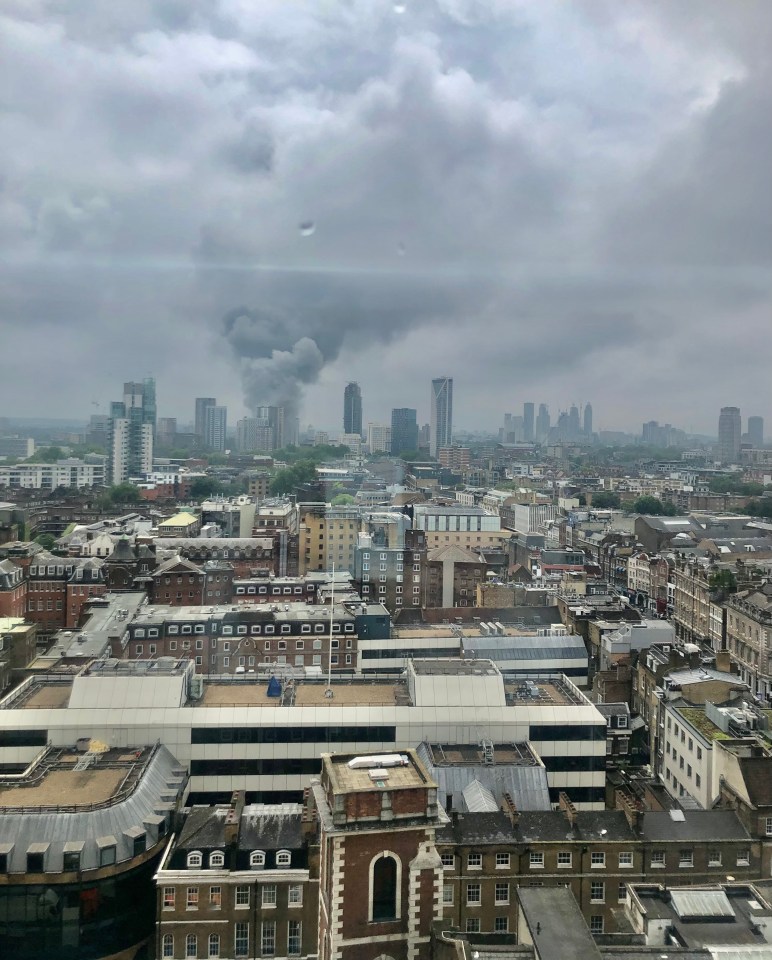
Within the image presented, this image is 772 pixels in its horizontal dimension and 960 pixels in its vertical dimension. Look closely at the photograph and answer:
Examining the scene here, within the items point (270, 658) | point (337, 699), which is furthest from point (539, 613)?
point (337, 699)

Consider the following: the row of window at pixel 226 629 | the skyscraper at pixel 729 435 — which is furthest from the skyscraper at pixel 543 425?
the row of window at pixel 226 629

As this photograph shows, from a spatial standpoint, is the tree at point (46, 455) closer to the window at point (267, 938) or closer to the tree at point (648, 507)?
the tree at point (648, 507)

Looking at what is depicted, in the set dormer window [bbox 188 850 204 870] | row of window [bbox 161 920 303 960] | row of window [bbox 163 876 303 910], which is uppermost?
dormer window [bbox 188 850 204 870]

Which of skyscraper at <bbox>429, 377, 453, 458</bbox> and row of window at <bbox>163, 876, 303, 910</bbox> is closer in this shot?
row of window at <bbox>163, 876, 303, 910</bbox>

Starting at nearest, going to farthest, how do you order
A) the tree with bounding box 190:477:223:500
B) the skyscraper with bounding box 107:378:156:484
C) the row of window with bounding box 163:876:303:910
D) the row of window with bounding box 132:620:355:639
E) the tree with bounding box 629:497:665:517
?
the row of window with bounding box 163:876:303:910
the row of window with bounding box 132:620:355:639
the tree with bounding box 629:497:665:517
the tree with bounding box 190:477:223:500
the skyscraper with bounding box 107:378:156:484

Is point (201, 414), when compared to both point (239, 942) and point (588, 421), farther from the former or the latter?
point (239, 942)

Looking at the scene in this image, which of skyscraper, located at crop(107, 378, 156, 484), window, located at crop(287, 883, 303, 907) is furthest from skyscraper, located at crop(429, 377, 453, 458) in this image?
window, located at crop(287, 883, 303, 907)

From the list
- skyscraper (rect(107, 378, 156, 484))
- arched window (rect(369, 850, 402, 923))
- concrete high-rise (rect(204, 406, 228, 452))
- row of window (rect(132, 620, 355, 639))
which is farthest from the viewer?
skyscraper (rect(107, 378, 156, 484))

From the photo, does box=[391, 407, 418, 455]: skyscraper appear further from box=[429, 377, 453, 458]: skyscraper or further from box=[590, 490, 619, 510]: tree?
box=[590, 490, 619, 510]: tree
